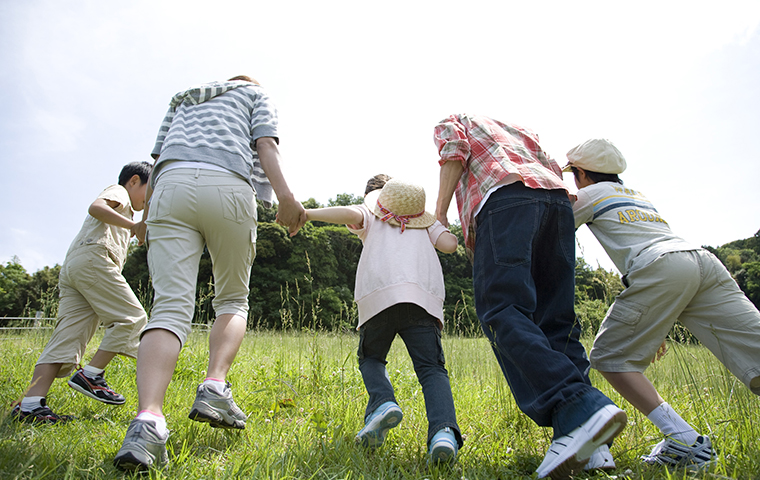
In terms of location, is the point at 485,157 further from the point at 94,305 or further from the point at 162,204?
the point at 94,305

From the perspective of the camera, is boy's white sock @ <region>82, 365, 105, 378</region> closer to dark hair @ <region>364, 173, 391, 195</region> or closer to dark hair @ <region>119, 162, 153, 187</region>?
dark hair @ <region>119, 162, 153, 187</region>

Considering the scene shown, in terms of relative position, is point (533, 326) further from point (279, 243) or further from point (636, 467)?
point (279, 243)

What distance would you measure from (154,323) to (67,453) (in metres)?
0.65

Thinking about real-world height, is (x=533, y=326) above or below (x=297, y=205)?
below

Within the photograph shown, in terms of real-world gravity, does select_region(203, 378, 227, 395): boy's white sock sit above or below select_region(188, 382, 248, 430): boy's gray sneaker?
above

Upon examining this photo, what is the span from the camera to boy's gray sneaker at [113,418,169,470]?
1.45 metres

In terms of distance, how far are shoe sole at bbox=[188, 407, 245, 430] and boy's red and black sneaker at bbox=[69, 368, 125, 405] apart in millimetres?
1309

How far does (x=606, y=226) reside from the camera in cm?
227

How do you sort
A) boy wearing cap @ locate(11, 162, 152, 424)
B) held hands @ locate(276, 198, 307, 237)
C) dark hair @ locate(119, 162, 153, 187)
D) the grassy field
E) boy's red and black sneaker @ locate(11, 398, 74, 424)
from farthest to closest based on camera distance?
dark hair @ locate(119, 162, 153, 187) → boy wearing cap @ locate(11, 162, 152, 424) → boy's red and black sneaker @ locate(11, 398, 74, 424) → held hands @ locate(276, 198, 307, 237) → the grassy field

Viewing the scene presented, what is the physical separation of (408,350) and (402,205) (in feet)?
2.68

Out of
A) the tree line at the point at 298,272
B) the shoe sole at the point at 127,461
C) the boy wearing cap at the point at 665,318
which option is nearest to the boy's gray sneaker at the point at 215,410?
the shoe sole at the point at 127,461

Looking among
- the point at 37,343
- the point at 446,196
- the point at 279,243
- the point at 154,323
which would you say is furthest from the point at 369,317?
the point at 279,243

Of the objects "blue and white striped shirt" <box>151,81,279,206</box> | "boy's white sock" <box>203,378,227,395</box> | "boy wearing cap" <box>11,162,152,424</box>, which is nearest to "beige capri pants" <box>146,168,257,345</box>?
"blue and white striped shirt" <box>151,81,279,206</box>

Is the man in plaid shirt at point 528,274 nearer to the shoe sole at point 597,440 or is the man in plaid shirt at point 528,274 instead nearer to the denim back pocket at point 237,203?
the shoe sole at point 597,440
